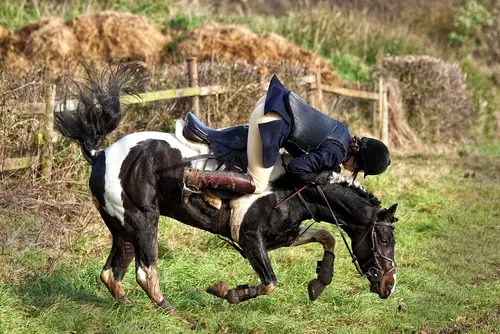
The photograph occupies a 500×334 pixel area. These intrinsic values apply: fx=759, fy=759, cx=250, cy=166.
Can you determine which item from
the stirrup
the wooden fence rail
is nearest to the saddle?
the stirrup

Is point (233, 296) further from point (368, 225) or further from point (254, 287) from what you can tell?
point (368, 225)

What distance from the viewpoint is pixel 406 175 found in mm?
13016

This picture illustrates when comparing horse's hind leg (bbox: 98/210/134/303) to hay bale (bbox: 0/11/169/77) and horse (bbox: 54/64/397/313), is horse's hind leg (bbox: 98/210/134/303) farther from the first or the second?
hay bale (bbox: 0/11/169/77)

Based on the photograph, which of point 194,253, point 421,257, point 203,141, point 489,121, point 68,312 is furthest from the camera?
point 489,121

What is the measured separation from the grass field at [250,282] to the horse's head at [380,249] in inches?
16.0

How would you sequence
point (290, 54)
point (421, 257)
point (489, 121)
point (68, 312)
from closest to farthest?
1. point (68, 312)
2. point (421, 257)
3. point (290, 54)
4. point (489, 121)

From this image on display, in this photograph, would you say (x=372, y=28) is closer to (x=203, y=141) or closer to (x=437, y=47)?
(x=437, y=47)

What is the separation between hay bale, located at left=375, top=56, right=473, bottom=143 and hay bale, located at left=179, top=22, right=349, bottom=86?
53.7 inches

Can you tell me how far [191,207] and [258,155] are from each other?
0.72m

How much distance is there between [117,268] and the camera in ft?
21.0

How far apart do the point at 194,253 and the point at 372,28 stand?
1796 cm

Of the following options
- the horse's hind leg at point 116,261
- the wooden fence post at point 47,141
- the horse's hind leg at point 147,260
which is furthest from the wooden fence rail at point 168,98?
the horse's hind leg at point 147,260

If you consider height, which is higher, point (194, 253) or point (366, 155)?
point (366, 155)

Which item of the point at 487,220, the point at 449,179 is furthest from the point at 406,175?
the point at 487,220
